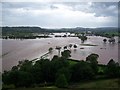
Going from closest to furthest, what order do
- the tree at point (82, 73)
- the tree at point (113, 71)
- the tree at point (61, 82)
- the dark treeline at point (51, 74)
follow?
the tree at point (61, 82) → the dark treeline at point (51, 74) → the tree at point (82, 73) → the tree at point (113, 71)

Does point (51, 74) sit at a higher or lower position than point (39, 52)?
lower

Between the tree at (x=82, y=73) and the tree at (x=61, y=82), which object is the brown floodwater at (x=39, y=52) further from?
the tree at (x=61, y=82)

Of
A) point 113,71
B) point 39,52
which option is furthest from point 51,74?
point 39,52

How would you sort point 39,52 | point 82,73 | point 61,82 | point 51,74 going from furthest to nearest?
point 39,52
point 51,74
point 82,73
point 61,82

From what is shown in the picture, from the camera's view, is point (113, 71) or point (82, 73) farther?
point (113, 71)

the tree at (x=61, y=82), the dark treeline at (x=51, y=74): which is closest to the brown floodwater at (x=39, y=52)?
the dark treeline at (x=51, y=74)

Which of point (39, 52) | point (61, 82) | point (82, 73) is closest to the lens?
point (61, 82)

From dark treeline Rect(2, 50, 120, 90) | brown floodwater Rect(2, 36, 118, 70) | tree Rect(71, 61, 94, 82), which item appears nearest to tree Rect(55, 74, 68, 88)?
dark treeline Rect(2, 50, 120, 90)

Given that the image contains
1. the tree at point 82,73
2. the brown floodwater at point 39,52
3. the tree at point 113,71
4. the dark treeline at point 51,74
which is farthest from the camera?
the brown floodwater at point 39,52

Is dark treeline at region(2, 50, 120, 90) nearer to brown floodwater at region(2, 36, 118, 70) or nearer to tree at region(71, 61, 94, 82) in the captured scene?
tree at region(71, 61, 94, 82)

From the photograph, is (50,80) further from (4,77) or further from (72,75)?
(4,77)

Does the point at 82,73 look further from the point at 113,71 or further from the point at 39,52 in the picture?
the point at 39,52

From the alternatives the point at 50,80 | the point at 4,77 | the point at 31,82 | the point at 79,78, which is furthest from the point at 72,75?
the point at 4,77

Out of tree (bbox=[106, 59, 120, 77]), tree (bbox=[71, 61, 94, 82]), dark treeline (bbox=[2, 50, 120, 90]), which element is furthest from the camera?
tree (bbox=[106, 59, 120, 77])
